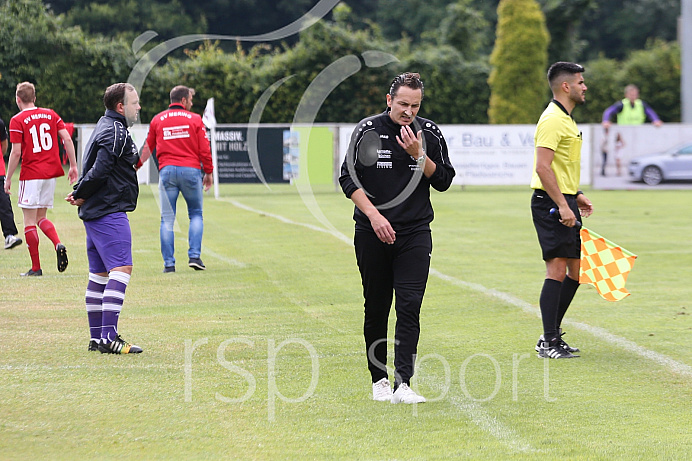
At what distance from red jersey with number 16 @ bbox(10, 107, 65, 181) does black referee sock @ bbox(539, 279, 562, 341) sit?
6.24 meters

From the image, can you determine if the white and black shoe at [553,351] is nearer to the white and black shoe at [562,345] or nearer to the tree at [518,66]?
the white and black shoe at [562,345]

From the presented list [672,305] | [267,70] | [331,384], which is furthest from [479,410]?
[267,70]

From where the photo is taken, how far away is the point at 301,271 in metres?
11.4

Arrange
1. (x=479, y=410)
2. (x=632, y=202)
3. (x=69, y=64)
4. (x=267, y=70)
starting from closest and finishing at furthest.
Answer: (x=479, y=410), (x=632, y=202), (x=69, y=64), (x=267, y=70)

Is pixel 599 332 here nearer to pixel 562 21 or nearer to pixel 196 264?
pixel 196 264

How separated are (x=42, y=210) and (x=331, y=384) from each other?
6.27m

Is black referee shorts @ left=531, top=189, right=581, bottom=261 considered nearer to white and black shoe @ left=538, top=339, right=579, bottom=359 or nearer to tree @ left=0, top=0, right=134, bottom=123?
white and black shoe @ left=538, top=339, right=579, bottom=359

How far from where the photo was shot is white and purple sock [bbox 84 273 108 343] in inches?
288

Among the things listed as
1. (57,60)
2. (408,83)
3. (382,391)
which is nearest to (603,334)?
(382,391)

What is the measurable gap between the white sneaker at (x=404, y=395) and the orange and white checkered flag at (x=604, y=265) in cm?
241

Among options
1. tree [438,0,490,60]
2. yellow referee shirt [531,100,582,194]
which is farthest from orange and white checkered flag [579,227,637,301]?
tree [438,0,490,60]

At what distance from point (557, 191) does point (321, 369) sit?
209 cm

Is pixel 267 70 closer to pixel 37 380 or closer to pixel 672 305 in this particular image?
pixel 672 305

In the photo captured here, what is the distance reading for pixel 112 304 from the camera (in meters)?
7.18
